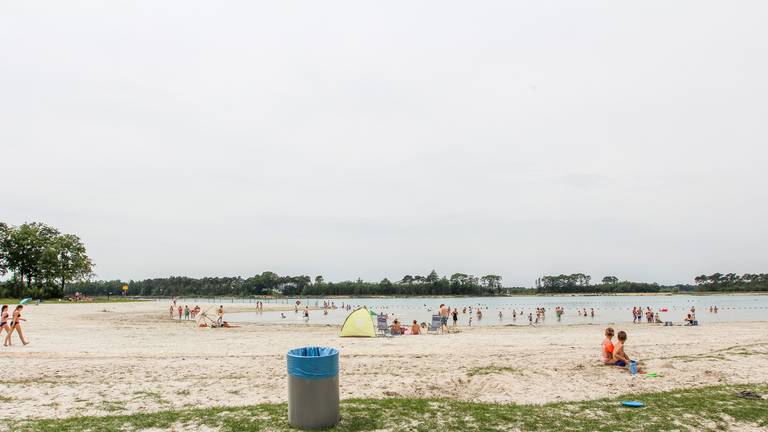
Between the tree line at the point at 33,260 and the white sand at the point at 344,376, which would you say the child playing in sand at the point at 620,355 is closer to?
the white sand at the point at 344,376

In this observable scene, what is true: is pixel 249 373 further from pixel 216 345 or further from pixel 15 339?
pixel 15 339

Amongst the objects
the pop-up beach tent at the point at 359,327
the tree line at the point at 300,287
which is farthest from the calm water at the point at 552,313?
the tree line at the point at 300,287

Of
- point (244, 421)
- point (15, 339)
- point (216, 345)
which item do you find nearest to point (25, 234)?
point (15, 339)

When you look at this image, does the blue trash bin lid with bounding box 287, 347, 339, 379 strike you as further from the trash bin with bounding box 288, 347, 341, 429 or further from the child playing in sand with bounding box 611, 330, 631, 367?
the child playing in sand with bounding box 611, 330, 631, 367

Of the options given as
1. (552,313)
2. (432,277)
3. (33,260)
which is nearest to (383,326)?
(552,313)

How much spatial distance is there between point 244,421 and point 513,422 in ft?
12.2

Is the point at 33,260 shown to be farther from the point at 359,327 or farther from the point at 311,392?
the point at 311,392

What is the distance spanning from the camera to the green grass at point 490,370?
9932 millimetres

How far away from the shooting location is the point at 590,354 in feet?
43.7

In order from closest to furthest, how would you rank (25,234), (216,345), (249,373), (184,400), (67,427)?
(67,427), (184,400), (249,373), (216,345), (25,234)

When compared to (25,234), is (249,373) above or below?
below

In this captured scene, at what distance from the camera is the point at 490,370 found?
1024 centimetres

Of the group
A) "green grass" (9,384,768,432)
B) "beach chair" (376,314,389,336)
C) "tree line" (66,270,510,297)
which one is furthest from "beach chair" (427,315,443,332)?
"tree line" (66,270,510,297)

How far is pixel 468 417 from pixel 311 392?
233 centimetres
